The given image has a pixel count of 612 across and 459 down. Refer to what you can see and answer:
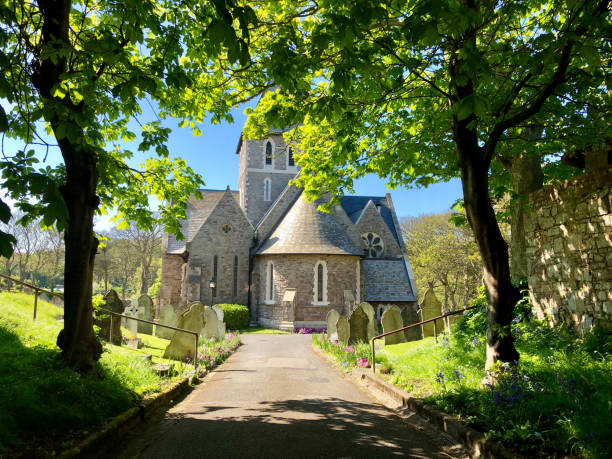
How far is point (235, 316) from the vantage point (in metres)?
25.8

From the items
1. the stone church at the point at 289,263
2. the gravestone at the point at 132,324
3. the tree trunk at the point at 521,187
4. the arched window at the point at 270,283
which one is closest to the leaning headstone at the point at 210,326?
the gravestone at the point at 132,324

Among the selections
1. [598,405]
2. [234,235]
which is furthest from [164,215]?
[234,235]

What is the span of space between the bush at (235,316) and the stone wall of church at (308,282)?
1360 millimetres

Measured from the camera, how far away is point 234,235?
29.3m

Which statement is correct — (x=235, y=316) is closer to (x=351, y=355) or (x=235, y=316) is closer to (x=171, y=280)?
(x=171, y=280)

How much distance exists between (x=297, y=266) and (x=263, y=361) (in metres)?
13.4

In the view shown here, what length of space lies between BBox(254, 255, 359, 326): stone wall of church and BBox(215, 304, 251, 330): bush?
4.46 ft

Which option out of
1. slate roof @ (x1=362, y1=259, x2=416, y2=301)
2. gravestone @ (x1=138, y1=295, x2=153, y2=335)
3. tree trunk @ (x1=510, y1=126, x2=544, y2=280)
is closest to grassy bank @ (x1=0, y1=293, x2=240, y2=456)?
tree trunk @ (x1=510, y1=126, x2=544, y2=280)

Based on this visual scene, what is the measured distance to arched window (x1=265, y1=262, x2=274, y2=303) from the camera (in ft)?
88.3

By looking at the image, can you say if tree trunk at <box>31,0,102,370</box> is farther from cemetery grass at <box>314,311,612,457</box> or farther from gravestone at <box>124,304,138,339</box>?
gravestone at <box>124,304,138,339</box>

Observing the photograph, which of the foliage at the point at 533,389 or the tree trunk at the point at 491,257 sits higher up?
the tree trunk at the point at 491,257

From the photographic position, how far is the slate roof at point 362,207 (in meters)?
35.1

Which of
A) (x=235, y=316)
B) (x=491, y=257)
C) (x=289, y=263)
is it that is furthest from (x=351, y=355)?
(x=235, y=316)

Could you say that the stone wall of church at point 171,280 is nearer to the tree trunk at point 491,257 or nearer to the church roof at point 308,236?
the church roof at point 308,236
